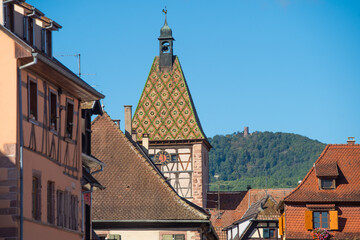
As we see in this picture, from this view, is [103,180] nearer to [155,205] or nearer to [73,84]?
[155,205]

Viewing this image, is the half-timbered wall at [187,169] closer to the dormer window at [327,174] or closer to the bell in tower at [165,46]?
the bell in tower at [165,46]

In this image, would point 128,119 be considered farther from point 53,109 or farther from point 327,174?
point 53,109

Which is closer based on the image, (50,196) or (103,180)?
(50,196)

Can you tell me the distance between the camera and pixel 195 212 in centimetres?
4006

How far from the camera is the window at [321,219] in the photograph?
5231cm

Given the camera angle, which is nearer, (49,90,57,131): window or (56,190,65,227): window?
(49,90,57,131): window

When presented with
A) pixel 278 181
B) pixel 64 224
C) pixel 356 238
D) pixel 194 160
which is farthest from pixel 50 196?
pixel 278 181

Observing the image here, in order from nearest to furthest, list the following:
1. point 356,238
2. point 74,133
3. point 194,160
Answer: point 74,133 → point 356,238 → point 194,160

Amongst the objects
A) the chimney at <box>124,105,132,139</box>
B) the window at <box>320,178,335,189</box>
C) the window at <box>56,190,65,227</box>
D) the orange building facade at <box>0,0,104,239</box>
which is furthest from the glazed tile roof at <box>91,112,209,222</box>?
the window at <box>56,190,65,227</box>

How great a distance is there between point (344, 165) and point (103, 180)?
57.7 ft

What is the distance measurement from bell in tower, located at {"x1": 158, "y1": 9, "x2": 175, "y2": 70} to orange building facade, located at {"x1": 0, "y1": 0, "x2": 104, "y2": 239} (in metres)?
53.5

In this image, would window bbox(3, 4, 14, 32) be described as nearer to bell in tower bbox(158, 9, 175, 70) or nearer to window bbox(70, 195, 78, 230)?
window bbox(70, 195, 78, 230)

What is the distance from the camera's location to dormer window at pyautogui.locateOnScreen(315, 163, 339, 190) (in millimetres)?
53219

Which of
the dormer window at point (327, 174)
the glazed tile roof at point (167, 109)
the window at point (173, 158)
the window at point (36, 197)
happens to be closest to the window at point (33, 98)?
the window at point (36, 197)
